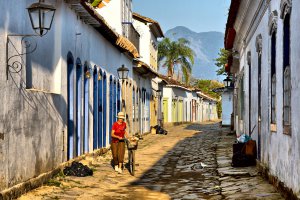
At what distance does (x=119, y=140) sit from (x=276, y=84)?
472 cm

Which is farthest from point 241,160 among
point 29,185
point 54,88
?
point 29,185

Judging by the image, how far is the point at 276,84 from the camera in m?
9.30

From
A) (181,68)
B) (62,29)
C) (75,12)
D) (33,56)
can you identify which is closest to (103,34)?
(75,12)

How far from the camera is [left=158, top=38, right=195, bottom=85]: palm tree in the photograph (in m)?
56.2

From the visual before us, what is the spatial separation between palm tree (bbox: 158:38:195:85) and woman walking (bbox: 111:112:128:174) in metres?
43.7

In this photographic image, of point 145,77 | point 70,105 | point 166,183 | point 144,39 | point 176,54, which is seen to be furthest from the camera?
point 176,54

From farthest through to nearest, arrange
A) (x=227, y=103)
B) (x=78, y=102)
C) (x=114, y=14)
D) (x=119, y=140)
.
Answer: (x=227, y=103) → (x=114, y=14) → (x=78, y=102) → (x=119, y=140)

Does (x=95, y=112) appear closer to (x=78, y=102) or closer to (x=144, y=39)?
(x=78, y=102)

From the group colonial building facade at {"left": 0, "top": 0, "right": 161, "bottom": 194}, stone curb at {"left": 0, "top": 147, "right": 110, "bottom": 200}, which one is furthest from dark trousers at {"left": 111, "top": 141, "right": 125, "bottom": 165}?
stone curb at {"left": 0, "top": 147, "right": 110, "bottom": 200}

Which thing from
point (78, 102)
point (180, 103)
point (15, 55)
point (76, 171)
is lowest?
point (76, 171)

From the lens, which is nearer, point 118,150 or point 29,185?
point 29,185

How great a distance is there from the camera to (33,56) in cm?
975

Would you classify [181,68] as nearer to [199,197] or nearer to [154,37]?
[154,37]

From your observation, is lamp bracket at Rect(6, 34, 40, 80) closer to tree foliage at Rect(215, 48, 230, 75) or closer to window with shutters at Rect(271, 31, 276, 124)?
window with shutters at Rect(271, 31, 276, 124)
